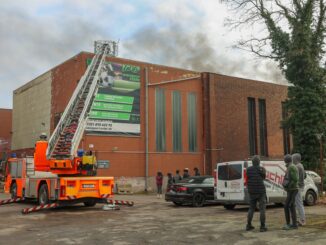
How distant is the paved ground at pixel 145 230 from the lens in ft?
31.4

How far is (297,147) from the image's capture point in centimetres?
2630

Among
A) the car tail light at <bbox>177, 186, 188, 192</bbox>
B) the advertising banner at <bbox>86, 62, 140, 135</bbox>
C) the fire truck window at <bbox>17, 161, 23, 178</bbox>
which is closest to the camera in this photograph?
the car tail light at <bbox>177, 186, 188, 192</bbox>

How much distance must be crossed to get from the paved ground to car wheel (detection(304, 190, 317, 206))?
4644 mm

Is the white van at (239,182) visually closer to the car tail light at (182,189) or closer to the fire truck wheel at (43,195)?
the car tail light at (182,189)

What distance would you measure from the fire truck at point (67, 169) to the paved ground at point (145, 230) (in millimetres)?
2056

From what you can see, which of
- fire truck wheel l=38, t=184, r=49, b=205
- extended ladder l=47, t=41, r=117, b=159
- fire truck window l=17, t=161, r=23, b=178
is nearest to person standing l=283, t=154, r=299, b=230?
extended ladder l=47, t=41, r=117, b=159

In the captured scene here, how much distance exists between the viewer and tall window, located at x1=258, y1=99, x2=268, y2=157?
42.4 m

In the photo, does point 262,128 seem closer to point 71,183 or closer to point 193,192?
point 193,192

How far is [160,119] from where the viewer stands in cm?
3569

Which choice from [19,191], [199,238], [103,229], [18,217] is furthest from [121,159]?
[199,238]

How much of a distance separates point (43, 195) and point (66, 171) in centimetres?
153

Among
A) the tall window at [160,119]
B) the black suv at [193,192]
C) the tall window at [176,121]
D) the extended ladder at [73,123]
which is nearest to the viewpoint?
the extended ladder at [73,123]

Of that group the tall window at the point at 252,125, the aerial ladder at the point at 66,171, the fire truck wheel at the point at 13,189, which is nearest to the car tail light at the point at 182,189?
the aerial ladder at the point at 66,171

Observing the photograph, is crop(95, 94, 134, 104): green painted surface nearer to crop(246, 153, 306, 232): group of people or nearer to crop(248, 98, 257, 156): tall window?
crop(248, 98, 257, 156): tall window
